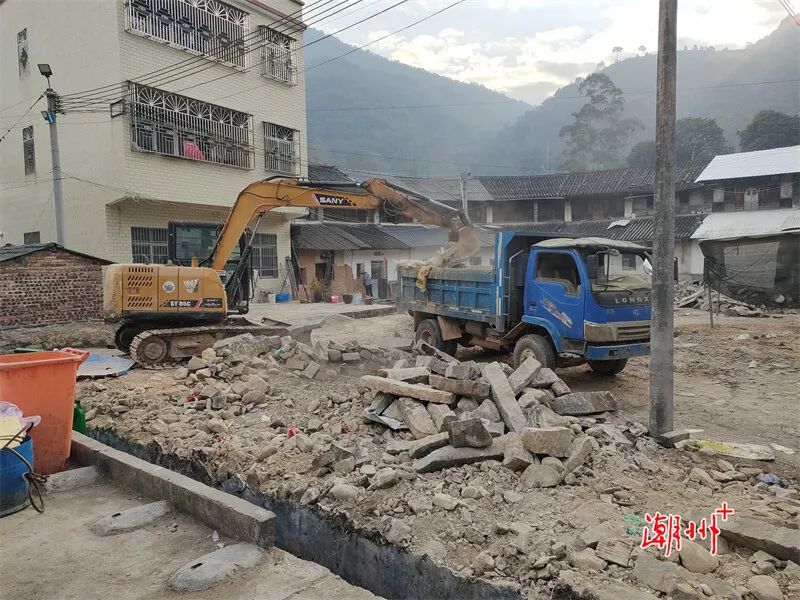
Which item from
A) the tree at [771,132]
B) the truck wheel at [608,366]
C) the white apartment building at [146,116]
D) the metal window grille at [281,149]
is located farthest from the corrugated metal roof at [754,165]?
the truck wheel at [608,366]

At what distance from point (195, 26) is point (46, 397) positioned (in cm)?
1885

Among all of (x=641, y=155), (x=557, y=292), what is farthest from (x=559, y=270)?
(x=641, y=155)

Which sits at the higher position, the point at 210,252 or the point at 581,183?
the point at 581,183

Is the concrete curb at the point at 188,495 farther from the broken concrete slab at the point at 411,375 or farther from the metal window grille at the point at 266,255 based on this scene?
the metal window grille at the point at 266,255

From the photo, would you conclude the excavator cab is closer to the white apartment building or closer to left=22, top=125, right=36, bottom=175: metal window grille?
the white apartment building

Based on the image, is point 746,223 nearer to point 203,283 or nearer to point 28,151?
point 203,283

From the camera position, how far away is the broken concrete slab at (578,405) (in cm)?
591

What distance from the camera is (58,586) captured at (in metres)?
3.16

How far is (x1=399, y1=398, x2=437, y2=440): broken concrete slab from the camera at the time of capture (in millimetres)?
5523

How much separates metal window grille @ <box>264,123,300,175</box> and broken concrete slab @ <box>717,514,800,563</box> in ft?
69.3

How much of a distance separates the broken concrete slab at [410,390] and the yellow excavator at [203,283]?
5.04m

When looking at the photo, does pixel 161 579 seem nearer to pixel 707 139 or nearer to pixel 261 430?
pixel 261 430

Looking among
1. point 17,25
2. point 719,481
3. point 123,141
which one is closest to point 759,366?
point 719,481

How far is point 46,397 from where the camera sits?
4680 millimetres
